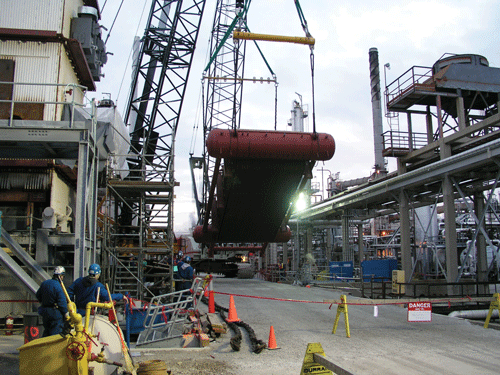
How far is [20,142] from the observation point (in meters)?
10.2

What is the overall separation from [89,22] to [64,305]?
1067cm

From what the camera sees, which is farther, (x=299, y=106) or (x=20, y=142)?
(x=299, y=106)

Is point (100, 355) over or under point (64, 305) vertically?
under

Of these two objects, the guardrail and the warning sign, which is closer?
the warning sign

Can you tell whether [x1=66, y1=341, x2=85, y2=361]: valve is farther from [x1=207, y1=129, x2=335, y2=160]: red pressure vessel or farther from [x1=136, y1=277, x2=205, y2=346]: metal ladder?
[x1=207, y1=129, x2=335, y2=160]: red pressure vessel

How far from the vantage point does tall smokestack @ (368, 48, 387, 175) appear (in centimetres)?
3922

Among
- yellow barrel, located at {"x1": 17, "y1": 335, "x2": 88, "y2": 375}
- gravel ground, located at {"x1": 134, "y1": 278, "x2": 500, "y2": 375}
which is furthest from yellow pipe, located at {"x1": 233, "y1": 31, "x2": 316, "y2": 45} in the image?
yellow barrel, located at {"x1": 17, "y1": 335, "x2": 88, "y2": 375}

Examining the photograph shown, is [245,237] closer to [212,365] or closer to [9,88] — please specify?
[9,88]

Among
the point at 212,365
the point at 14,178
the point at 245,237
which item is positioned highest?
the point at 14,178

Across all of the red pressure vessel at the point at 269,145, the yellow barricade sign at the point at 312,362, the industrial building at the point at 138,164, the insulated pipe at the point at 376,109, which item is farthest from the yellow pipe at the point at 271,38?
the insulated pipe at the point at 376,109

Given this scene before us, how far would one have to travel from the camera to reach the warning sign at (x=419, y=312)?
9.81 metres

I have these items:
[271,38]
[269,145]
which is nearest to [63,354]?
[269,145]

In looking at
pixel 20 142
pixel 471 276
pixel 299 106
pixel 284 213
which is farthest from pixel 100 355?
pixel 299 106

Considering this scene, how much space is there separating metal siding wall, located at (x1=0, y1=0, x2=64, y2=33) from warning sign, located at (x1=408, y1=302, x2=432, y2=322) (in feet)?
42.9
